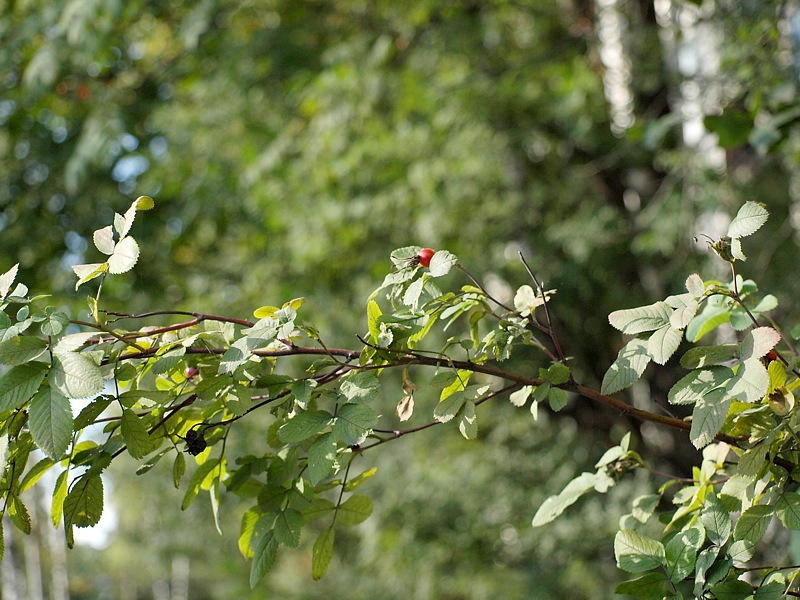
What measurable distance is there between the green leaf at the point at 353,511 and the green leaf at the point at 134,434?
235 millimetres

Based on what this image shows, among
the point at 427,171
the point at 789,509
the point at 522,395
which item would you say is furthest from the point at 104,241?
the point at 427,171

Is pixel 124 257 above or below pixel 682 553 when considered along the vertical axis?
above

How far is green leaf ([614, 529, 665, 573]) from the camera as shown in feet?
2.50

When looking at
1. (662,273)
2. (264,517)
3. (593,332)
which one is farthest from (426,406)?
(264,517)

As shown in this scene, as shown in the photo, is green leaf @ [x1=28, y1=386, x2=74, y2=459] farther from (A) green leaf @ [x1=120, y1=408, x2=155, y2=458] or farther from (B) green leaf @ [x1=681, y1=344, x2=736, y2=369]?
(B) green leaf @ [x1=681, y1=344, x2=736, y2=369]

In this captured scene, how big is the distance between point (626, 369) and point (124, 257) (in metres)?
0.44

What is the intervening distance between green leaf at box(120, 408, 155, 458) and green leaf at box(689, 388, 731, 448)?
44cm

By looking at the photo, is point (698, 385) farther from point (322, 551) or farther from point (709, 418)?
point (322, 551)

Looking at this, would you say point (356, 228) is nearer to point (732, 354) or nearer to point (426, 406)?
point (426, 406)

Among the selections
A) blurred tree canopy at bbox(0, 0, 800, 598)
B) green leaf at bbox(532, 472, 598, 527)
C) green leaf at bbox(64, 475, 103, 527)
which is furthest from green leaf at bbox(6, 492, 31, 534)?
blurred tree canopy at bbox(0, 0, 800, 598)

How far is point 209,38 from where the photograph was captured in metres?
4.95

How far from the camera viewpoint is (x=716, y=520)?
75cm

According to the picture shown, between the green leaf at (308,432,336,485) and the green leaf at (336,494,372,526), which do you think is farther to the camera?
the green leaf at (336,494,372,526)

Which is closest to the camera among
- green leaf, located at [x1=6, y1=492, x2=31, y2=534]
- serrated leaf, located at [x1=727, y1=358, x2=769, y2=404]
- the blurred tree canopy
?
serrated leaf, located at [x1=727, y1=358, x2=769, y2=404]
